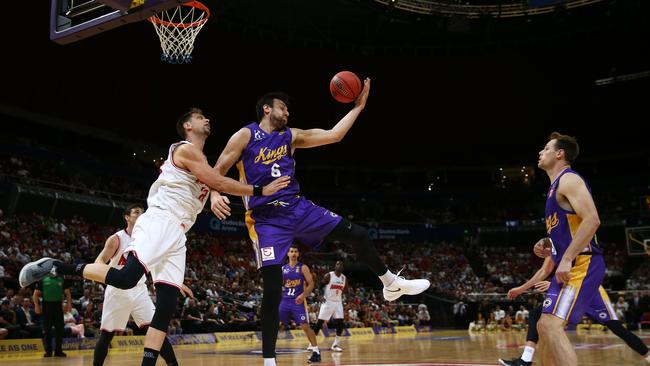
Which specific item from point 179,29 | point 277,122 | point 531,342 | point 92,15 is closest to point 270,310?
point 277,122

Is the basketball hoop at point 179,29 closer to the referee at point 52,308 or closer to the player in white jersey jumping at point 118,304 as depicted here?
the referee at point 52,308

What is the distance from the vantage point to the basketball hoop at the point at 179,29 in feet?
39.8

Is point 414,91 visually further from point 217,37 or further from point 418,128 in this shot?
point 217,37

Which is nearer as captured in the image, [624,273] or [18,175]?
[18,175]

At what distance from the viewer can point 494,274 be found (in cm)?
3741

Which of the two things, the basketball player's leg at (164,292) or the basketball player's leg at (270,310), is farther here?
the basketball player's leg at (270,310)

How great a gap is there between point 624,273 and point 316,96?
2098 cm

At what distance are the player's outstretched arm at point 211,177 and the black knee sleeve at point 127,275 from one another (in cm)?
89

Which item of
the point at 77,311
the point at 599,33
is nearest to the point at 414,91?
the point at 599,33

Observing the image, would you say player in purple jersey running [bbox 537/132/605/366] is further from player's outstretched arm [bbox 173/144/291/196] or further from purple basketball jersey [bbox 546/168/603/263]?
player's outstretched arm [bbox 173/144/291/196]

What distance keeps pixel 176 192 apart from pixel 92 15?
403cm

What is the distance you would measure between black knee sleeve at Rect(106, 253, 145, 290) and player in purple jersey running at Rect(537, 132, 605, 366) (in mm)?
3279

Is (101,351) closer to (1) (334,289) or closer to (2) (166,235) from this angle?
(2) (166,235)

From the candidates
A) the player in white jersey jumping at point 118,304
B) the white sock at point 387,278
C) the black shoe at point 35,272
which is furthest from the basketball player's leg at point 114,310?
the white sock at point 387,278
